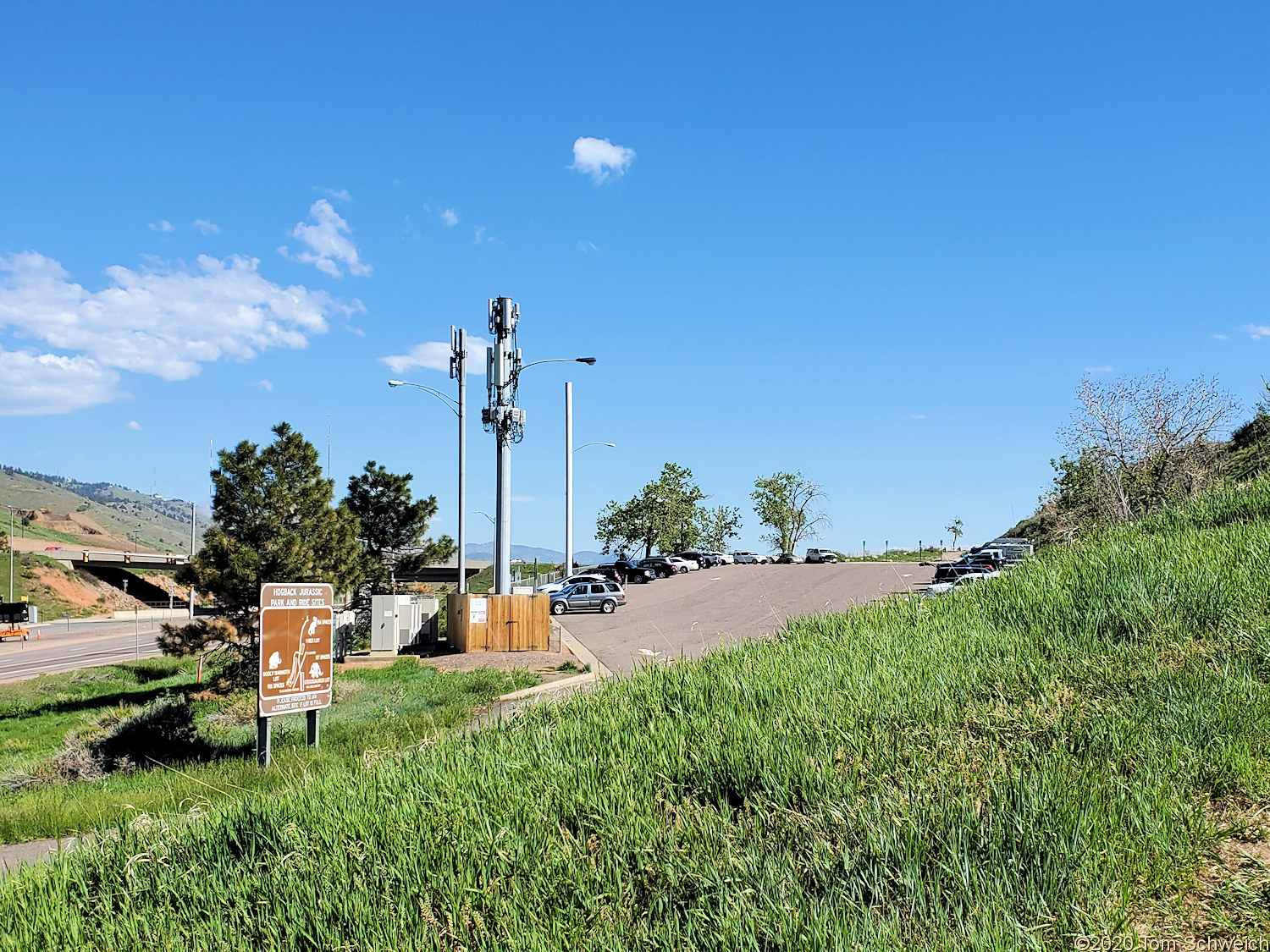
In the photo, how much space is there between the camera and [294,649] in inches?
452

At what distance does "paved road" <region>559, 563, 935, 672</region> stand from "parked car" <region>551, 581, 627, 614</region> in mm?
453

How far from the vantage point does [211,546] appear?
2148cm

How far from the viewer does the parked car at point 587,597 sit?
38031mm

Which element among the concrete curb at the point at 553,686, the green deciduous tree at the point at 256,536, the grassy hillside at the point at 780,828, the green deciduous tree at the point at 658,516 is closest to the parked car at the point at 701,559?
the green deciduous tree at the point at 658,516

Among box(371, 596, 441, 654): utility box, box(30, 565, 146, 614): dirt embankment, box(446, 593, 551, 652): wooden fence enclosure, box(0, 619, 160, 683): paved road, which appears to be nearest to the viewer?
box(446, 593, 551, 652): wooden fence enclosure

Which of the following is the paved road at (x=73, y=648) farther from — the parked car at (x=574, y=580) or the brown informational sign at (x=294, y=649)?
the brown informational sign at (x=294, y=649)

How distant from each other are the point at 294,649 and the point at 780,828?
9.25 meters

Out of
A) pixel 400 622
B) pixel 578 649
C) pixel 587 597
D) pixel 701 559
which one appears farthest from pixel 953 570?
pixel 701 559

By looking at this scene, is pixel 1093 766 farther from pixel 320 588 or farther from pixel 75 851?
pixel 320 588

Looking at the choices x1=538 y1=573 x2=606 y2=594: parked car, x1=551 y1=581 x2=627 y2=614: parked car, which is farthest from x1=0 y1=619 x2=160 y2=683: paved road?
x1=538 y1=573 x2=606 y2=594: parked car

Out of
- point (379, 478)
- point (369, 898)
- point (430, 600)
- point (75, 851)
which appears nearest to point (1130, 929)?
point (369, 898)

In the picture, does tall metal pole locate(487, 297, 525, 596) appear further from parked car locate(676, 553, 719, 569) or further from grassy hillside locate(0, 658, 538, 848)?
parked car locate(676, 553, 719, 569)

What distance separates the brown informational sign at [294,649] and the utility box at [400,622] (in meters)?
13.8

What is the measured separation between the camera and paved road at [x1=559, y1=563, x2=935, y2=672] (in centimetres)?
2292
